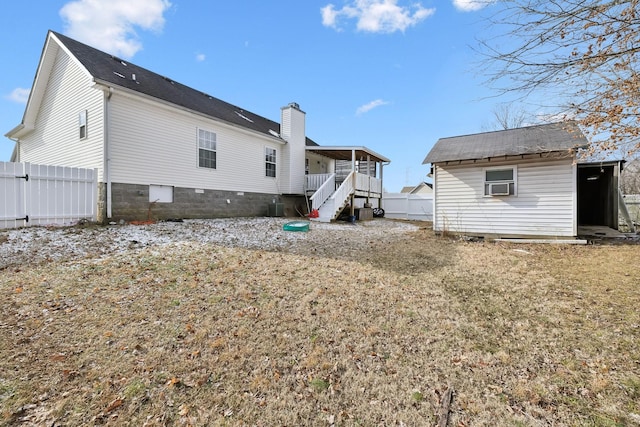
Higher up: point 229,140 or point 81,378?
point 229,140

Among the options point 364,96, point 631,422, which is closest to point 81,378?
point 631,422

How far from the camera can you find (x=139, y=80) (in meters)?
10.9

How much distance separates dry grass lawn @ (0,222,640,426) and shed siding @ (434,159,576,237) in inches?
142

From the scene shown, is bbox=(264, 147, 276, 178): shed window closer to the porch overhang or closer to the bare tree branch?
the porch overhang

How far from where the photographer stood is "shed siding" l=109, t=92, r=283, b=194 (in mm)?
9312

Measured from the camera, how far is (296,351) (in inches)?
111

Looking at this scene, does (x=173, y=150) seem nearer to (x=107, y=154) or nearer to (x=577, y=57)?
(x=107, y=154)

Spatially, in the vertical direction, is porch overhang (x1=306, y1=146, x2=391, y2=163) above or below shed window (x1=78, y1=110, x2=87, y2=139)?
above

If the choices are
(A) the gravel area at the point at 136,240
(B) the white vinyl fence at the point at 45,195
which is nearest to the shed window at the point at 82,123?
(B) the white vinyl fence at the point at 45,195

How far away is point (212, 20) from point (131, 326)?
1121 centimetres

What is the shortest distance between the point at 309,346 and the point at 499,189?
29.0 ft

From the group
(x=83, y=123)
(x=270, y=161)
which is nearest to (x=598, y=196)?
(x=270, y=161)

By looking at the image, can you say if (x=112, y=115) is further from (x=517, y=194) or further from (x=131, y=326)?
(x=517, y=194)

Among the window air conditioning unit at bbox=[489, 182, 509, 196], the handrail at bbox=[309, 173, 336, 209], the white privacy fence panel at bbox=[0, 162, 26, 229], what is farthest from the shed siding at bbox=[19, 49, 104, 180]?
the window air conditioning unit at bbox=[489, 182, 509, 196]
